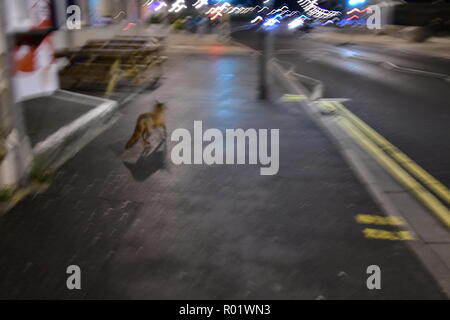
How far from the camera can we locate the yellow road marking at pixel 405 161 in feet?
20.7

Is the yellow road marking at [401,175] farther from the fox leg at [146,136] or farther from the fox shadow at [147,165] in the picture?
the fox leg at [146,136]

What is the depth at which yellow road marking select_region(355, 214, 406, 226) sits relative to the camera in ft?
17.0

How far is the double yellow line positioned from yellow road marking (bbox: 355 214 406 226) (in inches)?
20.5

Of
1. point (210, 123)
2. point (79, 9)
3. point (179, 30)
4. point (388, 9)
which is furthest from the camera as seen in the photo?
point (388, 9)

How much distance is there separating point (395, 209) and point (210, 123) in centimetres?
470

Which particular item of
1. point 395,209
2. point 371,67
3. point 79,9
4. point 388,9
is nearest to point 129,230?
point 395,209

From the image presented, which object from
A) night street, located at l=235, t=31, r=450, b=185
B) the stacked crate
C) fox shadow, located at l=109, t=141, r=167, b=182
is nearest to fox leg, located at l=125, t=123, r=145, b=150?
fox shadow, located at l=109, t=141, r=167, b=182

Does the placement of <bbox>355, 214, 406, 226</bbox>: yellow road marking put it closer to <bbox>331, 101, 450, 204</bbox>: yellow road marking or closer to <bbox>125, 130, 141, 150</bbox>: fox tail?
<bbox>331, 101, 450, 204</bbox>: yellow road marking

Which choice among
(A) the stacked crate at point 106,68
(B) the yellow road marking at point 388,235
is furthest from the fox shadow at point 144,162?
(A) the stacked crate at point 106,68

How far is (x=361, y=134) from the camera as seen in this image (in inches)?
352

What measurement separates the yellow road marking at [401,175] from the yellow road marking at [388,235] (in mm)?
616

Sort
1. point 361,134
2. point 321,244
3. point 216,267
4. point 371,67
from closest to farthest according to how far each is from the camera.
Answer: point 216,267, point 321,244, point 361,134, point 371,67

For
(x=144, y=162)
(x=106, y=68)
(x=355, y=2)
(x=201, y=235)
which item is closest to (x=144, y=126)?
(x=144, y=162)

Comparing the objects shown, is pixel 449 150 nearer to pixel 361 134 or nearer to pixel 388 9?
pixel 361 134
